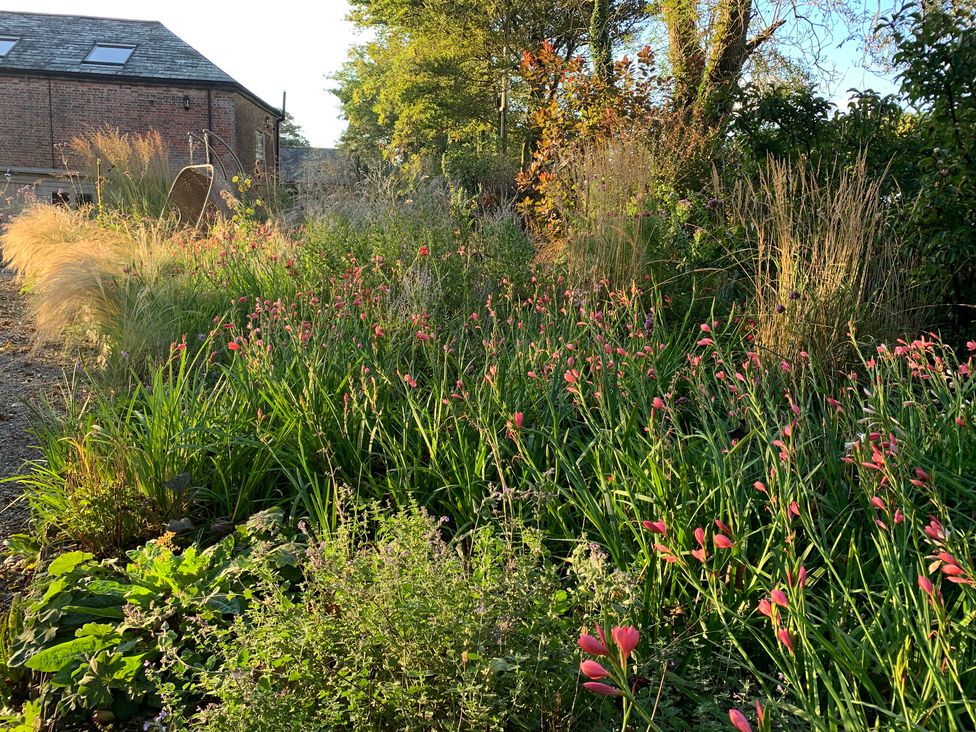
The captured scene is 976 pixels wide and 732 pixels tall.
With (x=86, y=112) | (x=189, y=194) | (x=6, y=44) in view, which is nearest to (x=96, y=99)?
(x=86, y=112)

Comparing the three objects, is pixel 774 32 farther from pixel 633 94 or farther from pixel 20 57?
pixel 20 57

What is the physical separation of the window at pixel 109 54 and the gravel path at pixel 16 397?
18.2 metres

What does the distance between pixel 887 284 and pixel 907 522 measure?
2391 mm

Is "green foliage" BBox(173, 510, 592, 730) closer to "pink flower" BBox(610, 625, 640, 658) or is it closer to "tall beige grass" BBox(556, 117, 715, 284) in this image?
"pink flower" BBox(610, 625, 640, 658)

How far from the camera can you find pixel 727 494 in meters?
1.90

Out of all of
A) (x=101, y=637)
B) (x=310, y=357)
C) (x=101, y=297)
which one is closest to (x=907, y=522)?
(x=101, y=637)

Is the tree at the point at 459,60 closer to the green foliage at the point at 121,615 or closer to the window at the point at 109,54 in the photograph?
the window at the point at 109,54

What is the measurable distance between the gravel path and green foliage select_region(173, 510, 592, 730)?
1.21 m

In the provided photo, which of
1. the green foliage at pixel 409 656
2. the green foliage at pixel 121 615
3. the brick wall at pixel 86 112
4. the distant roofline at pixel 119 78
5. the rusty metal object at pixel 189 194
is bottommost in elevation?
the green foliage at pixel 121 615

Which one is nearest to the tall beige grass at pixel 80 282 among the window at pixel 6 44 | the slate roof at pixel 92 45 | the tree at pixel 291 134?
the slate roof at pixel 92 45

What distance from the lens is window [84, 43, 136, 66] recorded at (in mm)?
21594

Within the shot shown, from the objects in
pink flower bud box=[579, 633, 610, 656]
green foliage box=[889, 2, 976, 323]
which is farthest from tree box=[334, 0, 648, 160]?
pink flower bud box=[579, 633, 610, 656]

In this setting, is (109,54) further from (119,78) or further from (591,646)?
(591,646)

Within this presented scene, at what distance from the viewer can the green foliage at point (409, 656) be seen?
1398mm
